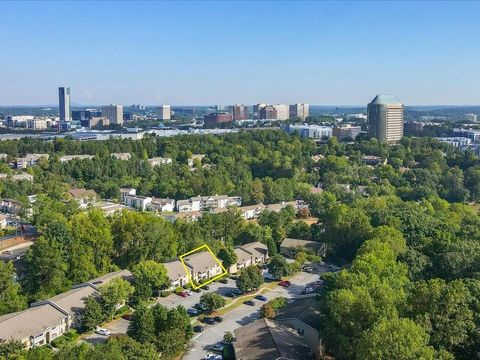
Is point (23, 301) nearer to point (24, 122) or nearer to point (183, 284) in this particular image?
point (183, 284)

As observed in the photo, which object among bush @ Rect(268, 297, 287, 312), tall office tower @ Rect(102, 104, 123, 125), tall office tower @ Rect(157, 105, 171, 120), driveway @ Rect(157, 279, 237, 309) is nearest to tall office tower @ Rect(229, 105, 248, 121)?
tall office tower @ Rect(157, 105, 171, 120)

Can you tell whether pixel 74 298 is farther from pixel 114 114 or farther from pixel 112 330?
pixel 114 114

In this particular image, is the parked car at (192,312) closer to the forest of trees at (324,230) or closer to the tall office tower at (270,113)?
the forest of trees at (324,230)

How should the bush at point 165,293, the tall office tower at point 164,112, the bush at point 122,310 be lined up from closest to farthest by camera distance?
1. the bush at point 122,310
2. the bush at point 165,293
3. the tall office tower at point 164,112

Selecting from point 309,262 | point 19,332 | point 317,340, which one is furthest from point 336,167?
point 19,332

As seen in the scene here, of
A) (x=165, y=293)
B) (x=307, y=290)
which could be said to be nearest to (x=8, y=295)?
(x=165, y=293)

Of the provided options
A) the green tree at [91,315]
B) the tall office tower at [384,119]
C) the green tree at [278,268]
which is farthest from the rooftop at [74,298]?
the tall office tower at [384,119]
